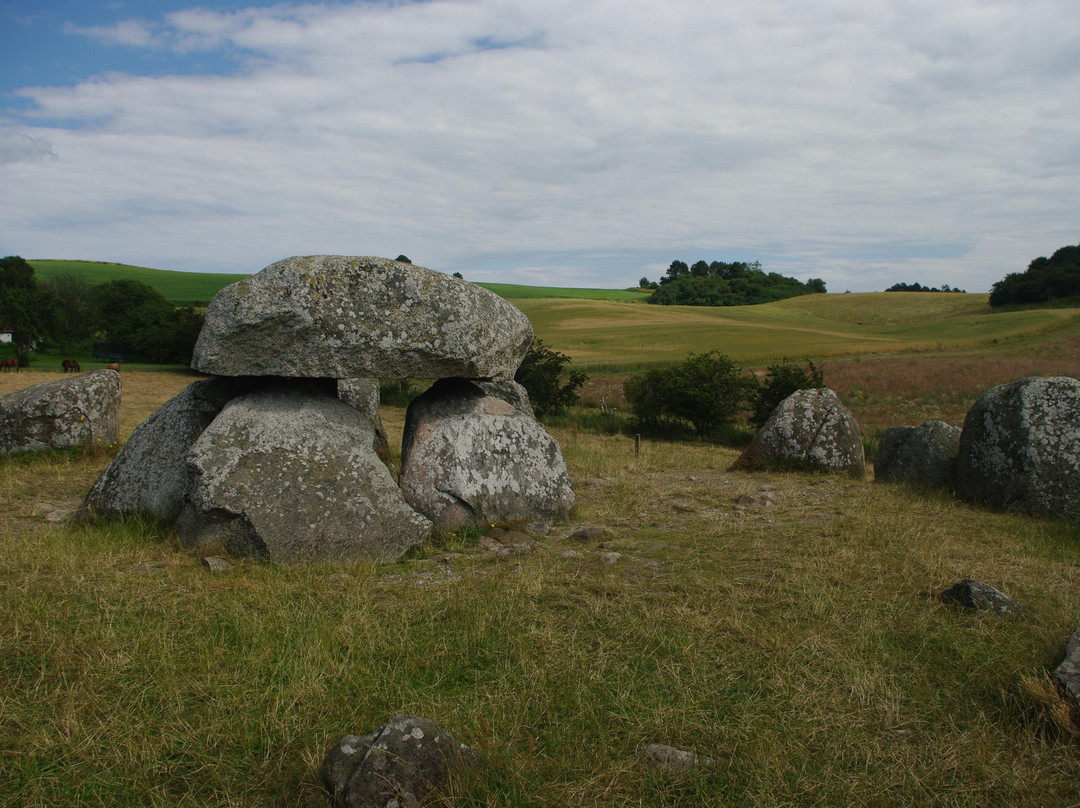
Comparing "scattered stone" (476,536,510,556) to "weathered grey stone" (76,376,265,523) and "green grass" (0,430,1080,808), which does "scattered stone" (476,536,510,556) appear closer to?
"green grass" (0,430,1080,808)

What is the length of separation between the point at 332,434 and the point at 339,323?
1183 mm

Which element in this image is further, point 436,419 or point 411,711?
point 436,419

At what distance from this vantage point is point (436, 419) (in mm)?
8852

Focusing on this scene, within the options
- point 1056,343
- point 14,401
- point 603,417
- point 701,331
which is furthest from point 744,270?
point 14,401

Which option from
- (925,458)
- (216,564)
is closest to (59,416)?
(216,564)

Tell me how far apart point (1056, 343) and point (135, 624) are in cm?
5479

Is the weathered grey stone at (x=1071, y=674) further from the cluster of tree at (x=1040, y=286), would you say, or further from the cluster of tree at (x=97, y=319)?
the cluster of tree at (x=1040, y=286)

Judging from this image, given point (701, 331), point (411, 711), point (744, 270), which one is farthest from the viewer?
point (744, 270)

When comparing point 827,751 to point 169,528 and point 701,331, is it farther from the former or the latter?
point 701,331

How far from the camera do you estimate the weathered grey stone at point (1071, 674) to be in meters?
3.77

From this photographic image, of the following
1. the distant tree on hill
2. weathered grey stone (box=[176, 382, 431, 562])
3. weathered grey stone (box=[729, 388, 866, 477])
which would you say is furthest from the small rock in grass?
the distant tree on hill

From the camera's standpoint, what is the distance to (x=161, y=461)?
8477 mm

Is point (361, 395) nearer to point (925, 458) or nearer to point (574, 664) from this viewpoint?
point (925, 458)

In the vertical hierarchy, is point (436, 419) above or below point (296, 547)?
above
